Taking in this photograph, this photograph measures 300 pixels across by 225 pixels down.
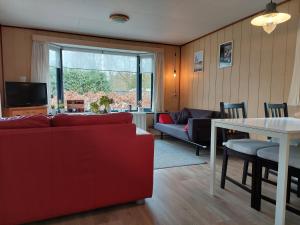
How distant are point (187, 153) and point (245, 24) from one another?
2.56 metres

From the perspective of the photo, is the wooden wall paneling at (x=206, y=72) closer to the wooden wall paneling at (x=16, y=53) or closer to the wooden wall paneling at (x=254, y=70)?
the wooden wall paneling at (x=254, y=70)

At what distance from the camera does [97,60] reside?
5516 millimetres

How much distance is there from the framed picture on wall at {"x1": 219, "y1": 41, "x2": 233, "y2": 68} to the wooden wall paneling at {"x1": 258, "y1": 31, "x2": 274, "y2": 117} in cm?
73

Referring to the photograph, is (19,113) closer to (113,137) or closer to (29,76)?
(29,76)

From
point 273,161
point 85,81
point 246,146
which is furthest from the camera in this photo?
point 85,81

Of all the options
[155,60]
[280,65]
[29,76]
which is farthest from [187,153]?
[29,76]

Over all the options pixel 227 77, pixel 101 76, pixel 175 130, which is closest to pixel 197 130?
pixel 175 130

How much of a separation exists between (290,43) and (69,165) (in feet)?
10.9

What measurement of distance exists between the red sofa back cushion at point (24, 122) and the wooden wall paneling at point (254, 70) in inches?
130

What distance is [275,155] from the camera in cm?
185

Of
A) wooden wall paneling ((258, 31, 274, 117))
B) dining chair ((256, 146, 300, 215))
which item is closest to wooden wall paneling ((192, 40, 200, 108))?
wooden wall paneling ((258, 31, 274, 117))

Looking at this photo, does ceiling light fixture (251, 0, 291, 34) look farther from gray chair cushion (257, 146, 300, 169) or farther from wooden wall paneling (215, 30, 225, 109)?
wooden wall paneling (215, 30, 225, 109)

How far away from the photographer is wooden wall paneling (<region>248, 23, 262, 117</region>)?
3.60 m

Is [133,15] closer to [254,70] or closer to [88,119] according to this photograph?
[254,70]
